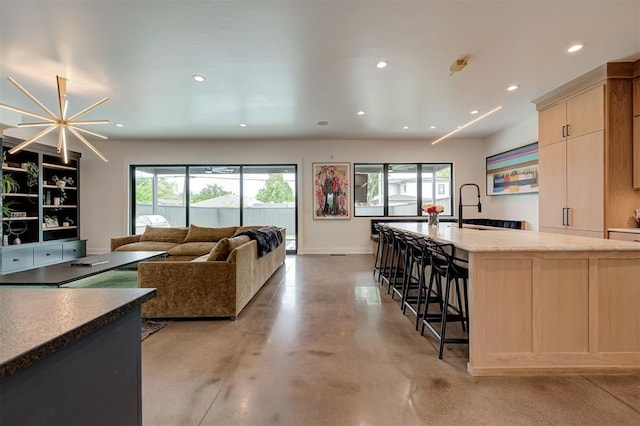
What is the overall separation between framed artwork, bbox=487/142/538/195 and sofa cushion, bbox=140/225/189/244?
704cm

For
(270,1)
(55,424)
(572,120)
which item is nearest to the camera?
(55,424)

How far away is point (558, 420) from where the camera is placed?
1.62 m

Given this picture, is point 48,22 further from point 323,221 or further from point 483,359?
point 323,221

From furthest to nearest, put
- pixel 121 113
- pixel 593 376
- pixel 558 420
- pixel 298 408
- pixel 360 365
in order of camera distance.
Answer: pixel 121 113 → pixel 360 365 → pixel 593 376 → pixel 298 408 → pixel 558 420

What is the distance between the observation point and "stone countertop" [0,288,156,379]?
622 mm

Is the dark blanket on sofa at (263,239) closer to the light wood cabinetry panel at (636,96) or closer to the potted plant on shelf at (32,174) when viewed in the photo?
the light wood cabinetry panel at (636,96)

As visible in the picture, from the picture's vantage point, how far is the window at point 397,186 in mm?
7504

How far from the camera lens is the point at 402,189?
7543 mm

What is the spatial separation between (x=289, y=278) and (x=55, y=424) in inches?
167

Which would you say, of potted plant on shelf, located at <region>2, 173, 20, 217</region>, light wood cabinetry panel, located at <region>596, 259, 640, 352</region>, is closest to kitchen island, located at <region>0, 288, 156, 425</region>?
light wood cabinetry panel, located at <region>596, 259, 640, 352</region>

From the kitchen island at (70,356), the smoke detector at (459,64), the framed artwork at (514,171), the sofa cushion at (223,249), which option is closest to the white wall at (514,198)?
the framed artwork at (514,171)

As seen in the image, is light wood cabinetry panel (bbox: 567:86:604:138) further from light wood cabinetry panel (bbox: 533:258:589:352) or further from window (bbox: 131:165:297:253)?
window (bbox: 131:165:297:253)

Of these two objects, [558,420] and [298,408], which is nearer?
[558,420]

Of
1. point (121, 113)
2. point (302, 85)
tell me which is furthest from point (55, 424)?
point (121, 113)
